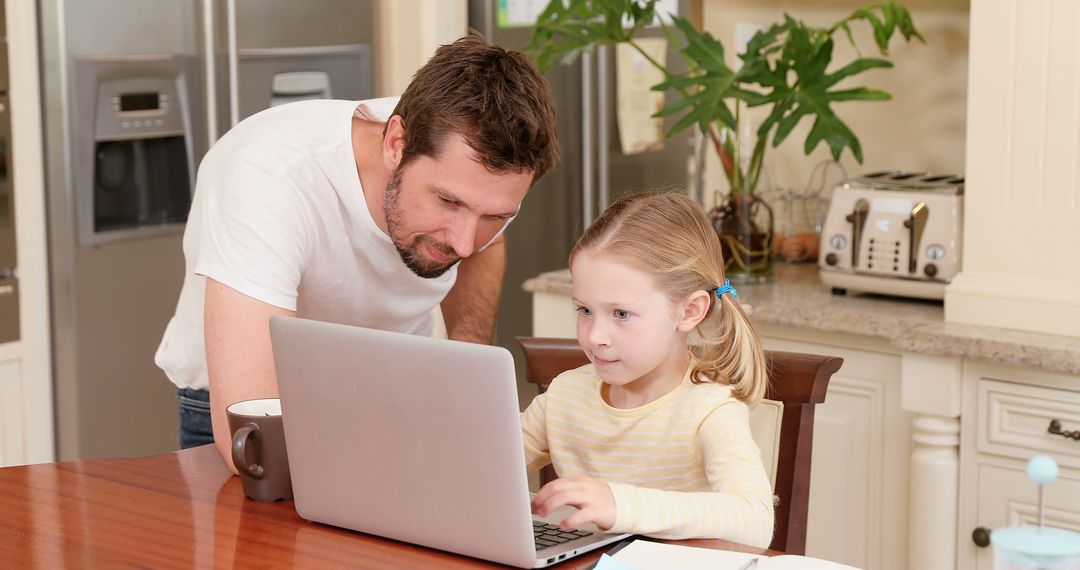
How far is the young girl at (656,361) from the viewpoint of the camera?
58.8 inches

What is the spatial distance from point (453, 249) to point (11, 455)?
1.72 meters

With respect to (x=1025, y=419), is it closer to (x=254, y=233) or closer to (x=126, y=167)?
(x=254, y=233)

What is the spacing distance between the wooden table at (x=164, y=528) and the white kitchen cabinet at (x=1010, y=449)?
45.3 inches

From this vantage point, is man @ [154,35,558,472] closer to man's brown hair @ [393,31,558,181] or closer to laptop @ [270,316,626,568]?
man's brown hair @ [393,31,558,181]

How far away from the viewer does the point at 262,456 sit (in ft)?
4.65

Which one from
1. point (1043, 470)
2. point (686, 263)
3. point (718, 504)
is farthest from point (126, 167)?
point (1043, 470)

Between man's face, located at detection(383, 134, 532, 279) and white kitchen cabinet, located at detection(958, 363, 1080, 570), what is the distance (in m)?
1.04

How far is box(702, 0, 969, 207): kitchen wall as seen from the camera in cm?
288

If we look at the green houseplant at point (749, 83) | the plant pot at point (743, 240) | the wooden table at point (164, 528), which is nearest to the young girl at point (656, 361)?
the wooden table at point (164, 528)

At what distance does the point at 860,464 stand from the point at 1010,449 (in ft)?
1.06

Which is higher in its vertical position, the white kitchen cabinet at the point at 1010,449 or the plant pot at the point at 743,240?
the plant pot at the point at 743,240

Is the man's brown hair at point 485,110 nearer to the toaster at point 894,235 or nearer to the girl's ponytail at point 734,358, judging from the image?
the girl's ponytail at point 734,358

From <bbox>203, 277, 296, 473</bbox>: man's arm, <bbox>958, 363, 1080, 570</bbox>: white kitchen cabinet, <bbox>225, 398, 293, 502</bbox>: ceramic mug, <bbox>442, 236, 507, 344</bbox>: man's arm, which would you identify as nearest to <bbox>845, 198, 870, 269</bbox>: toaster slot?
<bbox>958, 363, 1080, 570</bbox>: white kitchen cabinet

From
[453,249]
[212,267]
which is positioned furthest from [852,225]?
[212,267]
